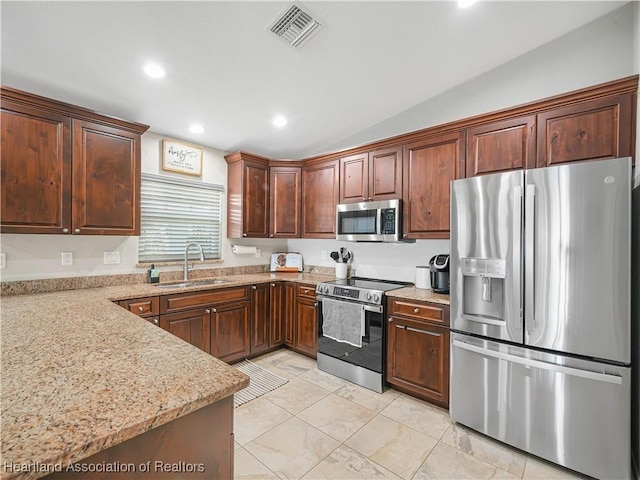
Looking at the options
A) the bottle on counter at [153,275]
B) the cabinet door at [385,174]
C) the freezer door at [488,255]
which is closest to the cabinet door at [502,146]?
the freezer door at [488,255]

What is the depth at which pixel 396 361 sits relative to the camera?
2.66 m

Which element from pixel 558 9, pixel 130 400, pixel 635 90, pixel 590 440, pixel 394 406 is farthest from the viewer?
pixel 394 406

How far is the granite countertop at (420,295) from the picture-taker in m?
2.40

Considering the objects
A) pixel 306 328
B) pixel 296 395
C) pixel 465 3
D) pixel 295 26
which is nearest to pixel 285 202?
pixel 306 328

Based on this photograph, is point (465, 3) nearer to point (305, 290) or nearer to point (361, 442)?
point (305, 290)

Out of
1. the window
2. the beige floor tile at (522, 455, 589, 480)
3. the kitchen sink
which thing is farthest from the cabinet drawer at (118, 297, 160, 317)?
the beige floor tile at (522, 455, 589, 480)

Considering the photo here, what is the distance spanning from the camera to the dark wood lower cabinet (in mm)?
731

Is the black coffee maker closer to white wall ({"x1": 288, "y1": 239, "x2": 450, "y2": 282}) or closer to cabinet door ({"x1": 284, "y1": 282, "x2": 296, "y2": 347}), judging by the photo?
white wall ({"x1": 288, "y1": 239, "x2": 450, "y2": 282})

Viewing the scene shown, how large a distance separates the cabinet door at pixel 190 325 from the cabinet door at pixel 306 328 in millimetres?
983

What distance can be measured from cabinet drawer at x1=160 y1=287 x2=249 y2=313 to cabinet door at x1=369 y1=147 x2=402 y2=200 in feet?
5.68

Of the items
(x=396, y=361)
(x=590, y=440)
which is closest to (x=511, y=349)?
(x=590, y=440)

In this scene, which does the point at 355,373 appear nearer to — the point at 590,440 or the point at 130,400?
the point at 590,440

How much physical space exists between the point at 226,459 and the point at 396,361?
1976 mm

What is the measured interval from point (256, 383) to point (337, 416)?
894 millimetres
